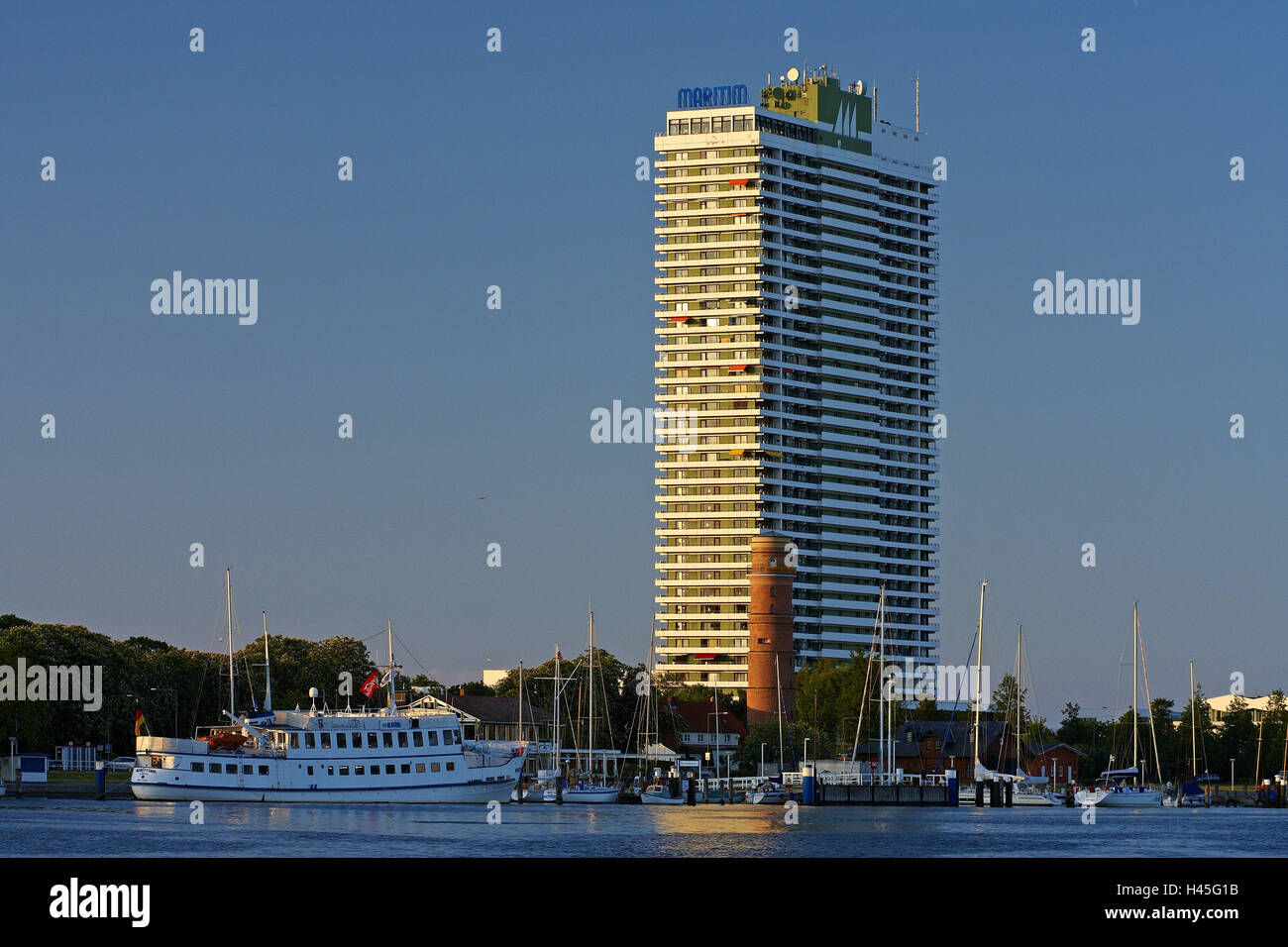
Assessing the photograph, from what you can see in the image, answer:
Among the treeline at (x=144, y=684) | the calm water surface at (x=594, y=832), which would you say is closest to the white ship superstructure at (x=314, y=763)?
the calm water surface at (x=594, y=832)

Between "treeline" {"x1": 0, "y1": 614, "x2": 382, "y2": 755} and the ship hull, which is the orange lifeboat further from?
"treeline" {"x1": 0, "y1": 614, "x2": 382, "y2": 755}

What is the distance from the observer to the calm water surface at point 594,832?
3103 inches

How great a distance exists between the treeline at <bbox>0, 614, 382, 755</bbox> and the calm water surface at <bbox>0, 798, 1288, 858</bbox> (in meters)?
28.6

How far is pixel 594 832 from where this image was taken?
309 feet

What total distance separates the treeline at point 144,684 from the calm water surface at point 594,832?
28597 mm

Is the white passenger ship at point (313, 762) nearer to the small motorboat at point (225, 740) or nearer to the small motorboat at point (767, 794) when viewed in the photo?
the small motorboat at point (225, 740)

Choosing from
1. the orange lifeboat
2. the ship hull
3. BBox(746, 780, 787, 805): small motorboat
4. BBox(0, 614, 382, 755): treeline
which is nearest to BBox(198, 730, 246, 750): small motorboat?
the orange lifeboat

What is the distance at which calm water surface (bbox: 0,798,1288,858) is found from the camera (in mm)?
78812

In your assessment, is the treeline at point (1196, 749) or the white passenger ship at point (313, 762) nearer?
the white passenger ship at point (313, 762)

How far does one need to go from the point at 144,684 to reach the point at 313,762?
4225 cm

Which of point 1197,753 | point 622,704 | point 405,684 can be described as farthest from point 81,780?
→ point 1197,753

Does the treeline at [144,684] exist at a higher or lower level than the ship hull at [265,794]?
higher

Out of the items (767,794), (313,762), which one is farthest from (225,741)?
(767,794)
